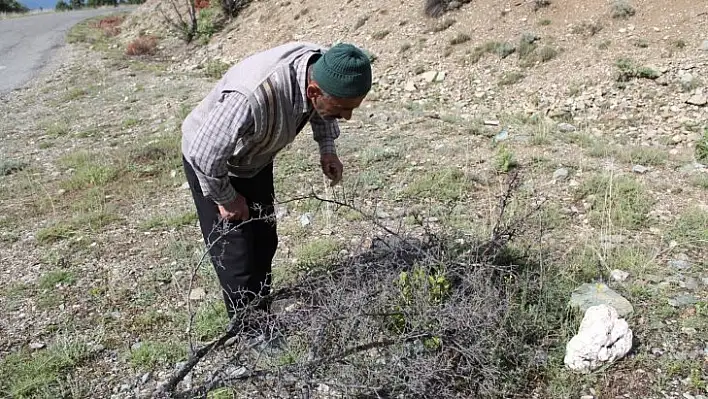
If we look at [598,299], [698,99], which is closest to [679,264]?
[598,299]

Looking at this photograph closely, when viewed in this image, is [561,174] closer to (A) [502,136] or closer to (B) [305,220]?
(A) [502,136]

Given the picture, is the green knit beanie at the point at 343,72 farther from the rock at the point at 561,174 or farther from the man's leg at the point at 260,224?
the rock at the point at 561,174

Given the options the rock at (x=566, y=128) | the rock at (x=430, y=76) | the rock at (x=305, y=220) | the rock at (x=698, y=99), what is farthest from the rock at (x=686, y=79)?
the rock at (x=305, y=220)

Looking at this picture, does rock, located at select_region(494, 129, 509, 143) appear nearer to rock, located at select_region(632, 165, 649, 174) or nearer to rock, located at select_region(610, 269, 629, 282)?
rock, located at select_region(632, 165, 649, 174)

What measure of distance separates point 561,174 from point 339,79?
3.00 meters

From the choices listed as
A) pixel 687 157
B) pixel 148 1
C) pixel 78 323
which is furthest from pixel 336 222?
pixel 148 1

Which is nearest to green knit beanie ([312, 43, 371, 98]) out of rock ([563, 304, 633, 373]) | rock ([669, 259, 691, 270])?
rock ([563, 304, 633, 373])

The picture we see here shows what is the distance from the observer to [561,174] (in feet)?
14.3

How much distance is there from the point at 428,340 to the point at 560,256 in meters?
1.29

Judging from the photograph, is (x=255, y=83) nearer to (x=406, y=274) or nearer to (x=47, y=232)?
(x=406, y=274)

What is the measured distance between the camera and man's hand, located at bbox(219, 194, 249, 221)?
88.0 inches

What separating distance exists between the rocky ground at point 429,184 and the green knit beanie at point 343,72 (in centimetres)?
143

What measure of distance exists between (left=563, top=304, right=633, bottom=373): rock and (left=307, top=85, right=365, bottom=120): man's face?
138 centimetres

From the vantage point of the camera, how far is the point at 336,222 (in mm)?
3840
